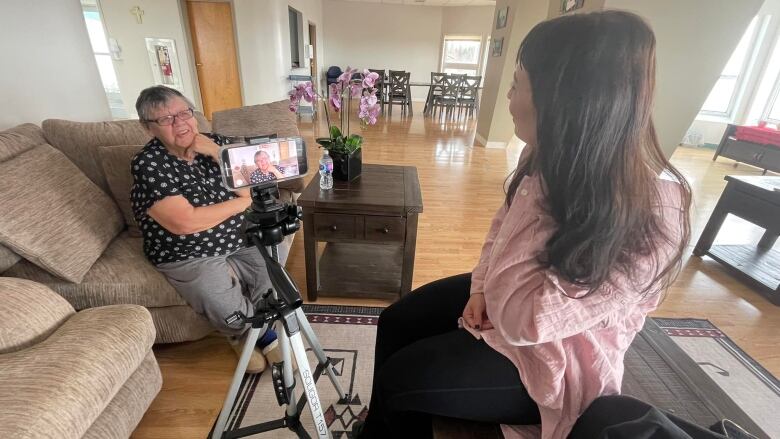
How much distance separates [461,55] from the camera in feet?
31.6

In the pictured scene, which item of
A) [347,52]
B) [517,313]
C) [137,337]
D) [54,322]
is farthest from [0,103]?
[347,52]

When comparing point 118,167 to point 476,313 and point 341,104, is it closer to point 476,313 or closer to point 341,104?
point 341,104

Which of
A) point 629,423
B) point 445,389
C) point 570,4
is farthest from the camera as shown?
point 570,4

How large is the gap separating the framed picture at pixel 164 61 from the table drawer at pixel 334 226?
4356 millimetres

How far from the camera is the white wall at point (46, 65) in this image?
149cm

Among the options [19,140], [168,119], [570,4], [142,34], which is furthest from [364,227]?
[142,34]

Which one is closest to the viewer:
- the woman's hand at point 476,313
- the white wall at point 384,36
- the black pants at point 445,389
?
the black pants at point 445,389

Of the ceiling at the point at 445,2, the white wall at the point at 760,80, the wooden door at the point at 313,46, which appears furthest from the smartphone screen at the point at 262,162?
the ceiling at the point at 445,2

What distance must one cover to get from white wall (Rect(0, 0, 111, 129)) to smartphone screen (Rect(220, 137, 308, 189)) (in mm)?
1645

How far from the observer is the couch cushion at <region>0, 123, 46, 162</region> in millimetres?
1259

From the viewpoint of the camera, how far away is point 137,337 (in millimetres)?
996

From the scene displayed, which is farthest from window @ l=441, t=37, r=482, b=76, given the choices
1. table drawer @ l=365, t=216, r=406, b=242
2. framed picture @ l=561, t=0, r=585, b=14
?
table drawer @ l=365, t=216, r=406, b=242

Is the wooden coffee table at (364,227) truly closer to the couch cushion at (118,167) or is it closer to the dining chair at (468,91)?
the couch cushion at (118,167)

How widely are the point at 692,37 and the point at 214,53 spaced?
497 cm
